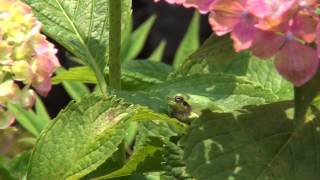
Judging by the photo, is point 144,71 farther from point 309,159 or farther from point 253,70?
point 309,159

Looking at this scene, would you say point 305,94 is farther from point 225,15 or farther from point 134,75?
point 134,75

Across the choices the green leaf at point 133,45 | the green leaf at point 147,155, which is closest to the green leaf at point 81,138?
the green leaf at point 147,155

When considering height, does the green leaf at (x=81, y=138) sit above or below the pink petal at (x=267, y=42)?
below

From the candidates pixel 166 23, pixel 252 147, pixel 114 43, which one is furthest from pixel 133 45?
pixel 166 23

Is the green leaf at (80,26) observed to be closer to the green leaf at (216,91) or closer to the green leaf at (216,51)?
the green leaf at (216,91)

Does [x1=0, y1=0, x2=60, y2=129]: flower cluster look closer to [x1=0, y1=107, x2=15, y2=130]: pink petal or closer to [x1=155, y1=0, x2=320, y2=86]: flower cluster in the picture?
[x1=0, y1=107, x2=15, y2=130]: pink petal

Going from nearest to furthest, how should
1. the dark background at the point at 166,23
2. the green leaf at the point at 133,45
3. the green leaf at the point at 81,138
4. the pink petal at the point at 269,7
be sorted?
the pink petal at the point at 269,7 < the green leaf at the point at 81,138 < the green leaf at the point at 133,45 < the dark background at the point at 166,23

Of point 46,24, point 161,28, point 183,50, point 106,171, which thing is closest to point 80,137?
point 106,171

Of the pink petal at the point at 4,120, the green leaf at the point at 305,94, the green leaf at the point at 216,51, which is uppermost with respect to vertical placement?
the green leaf at the point at 216,51

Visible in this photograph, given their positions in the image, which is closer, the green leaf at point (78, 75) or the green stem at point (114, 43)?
the green stem at point (114, 43)
